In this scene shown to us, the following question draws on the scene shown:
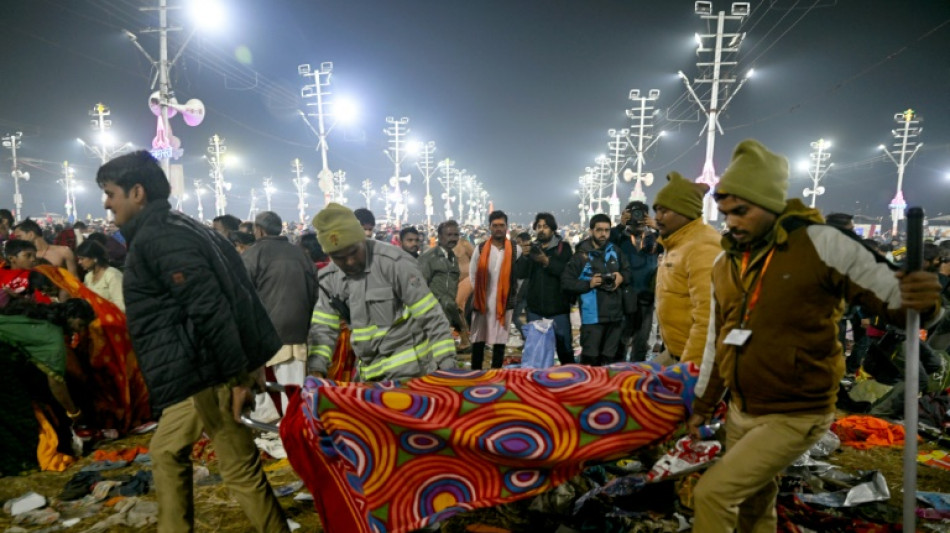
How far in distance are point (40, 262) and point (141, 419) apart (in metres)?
2.81

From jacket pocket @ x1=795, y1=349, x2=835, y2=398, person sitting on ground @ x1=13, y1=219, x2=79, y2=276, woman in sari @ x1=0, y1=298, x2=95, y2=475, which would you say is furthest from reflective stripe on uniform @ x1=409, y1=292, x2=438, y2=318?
person sitting on ground @ x1=13, y1=219, x2=79, y2=276

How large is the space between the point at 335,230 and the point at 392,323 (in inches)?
29.4

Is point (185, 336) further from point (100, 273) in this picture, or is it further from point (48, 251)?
point (48, 251)

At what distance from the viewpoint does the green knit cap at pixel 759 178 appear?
2289 millimetres

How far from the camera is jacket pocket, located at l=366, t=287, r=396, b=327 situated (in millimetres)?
3293

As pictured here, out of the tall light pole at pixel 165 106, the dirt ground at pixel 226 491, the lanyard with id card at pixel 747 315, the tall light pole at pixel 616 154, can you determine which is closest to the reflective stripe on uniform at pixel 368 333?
the dirt ground at pixel 226 491

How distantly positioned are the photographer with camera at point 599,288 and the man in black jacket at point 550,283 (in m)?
0.31

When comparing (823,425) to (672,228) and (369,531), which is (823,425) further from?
(369,531)


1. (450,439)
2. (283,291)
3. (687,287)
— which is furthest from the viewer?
(283,291)

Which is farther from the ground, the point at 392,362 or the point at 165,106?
the point at 165,106

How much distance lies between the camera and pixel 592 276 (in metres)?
5.89

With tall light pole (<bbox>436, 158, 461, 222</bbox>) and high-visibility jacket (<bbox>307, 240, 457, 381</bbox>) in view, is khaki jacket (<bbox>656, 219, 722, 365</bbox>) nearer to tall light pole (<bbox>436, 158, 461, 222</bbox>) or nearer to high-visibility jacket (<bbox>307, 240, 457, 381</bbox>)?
high-visibility jacket (<bbox>307, 240, 457, 381</bbox>)

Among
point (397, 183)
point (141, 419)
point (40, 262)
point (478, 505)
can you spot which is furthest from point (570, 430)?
point (397, 183)

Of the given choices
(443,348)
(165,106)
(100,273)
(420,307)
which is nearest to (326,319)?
(420,307)
